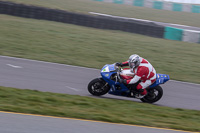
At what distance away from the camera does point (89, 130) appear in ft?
20.6

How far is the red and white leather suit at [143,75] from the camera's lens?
938 centimetres

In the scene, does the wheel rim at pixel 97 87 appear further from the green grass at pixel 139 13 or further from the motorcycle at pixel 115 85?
the green grass at pixel 139 13

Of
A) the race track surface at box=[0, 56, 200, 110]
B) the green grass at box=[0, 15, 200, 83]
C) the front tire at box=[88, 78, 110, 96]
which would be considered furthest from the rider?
the green grass at box=[0, 15, 200, 83]

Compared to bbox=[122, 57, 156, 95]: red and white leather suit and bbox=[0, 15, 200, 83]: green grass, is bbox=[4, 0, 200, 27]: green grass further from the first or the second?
bbox=[122, 57, 156, 95]: red and white leather suit

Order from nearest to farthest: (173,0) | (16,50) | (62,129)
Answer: (62,129) → (16,50) → (173,0)

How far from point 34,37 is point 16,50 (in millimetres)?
2998

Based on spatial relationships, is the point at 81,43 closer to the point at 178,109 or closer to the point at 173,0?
the point at 178,109

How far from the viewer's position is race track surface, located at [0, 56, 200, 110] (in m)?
10.1

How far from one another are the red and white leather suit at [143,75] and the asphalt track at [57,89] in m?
0.95

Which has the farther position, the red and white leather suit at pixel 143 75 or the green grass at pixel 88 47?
the green grass at pixel 88 47

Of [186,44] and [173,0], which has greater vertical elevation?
[173,0]

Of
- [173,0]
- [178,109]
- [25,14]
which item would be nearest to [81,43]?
[25,14]

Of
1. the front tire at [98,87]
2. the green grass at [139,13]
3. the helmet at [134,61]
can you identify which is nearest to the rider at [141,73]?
the helmet at [134,61]

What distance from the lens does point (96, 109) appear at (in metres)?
7.99
